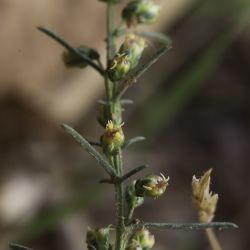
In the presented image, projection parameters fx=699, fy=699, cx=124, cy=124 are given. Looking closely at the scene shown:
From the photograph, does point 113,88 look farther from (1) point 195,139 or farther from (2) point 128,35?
(1) point 195,139

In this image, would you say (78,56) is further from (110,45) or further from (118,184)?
(118,184)

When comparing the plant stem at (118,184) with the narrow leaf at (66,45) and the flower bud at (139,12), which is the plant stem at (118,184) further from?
the flower bud at (139,12)

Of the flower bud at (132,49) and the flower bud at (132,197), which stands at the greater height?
the flower bud at (132,49)

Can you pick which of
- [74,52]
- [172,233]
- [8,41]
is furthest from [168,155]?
[74,52]

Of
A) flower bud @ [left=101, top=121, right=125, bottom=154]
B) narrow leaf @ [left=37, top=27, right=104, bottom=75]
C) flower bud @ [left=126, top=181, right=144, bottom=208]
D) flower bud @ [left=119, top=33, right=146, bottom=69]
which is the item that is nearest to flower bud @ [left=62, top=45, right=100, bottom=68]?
narrow leaf @ [left=37, top=27, right=104, bottom=75]

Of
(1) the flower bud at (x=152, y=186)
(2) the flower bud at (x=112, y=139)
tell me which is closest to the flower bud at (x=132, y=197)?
(1) the flower bud at (x=152, y=186)

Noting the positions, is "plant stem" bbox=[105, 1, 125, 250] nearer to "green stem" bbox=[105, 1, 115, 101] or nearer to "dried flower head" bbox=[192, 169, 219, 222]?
"green stem" bbox=[105, 1, 115, 101]
